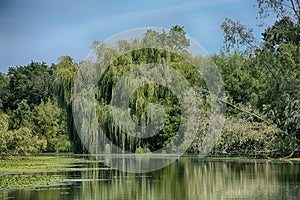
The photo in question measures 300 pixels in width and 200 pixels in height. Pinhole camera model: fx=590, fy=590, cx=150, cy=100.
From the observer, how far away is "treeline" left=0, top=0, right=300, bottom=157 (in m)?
A: 9.06

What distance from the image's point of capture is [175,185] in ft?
48.5

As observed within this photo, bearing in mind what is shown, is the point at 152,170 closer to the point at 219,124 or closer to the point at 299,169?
the point at 299,169

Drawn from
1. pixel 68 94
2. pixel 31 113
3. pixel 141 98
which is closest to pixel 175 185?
pixel 141 98

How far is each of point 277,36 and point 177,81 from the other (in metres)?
18.6

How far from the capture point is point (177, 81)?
2762cm

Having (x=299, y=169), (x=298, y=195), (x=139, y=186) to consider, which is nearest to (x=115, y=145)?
(x=299, y=169)

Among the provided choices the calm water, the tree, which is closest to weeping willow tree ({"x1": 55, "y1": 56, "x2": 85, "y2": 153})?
the calm water

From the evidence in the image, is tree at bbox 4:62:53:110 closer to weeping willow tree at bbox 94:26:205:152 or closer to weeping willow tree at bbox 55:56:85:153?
weeping willow tree at bbox 94:26:205:152

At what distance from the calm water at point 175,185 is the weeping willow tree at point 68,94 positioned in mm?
6645

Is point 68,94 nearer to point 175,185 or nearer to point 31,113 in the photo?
point 175,185

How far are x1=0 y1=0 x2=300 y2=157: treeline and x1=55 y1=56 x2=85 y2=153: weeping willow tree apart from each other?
0.15 ft

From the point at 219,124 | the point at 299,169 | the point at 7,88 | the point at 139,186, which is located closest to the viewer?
the point at 219,124

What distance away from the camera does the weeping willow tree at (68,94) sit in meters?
26.0

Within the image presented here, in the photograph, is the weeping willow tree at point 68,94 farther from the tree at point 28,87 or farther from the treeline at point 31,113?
the tree at point 28,87
